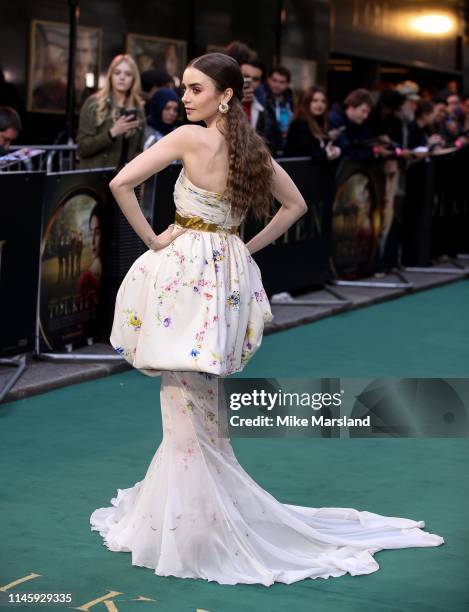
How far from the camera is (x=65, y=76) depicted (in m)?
13.6

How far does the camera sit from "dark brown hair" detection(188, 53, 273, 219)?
17.4ft

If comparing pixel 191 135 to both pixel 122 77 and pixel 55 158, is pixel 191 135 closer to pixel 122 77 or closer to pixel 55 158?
pixel 122 77

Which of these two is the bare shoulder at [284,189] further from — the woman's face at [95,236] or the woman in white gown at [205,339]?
the woman's face at [95,236]

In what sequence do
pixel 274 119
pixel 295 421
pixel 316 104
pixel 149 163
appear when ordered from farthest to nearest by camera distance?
pixel 316 104
pixel 274 119
pixel 149 163
pixel 295 421

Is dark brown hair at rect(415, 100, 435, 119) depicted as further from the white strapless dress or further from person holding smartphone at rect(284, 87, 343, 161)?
the white strapless dress

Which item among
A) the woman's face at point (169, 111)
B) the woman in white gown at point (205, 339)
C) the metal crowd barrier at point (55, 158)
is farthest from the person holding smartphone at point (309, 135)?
the woman in white gown at point (205, 339)

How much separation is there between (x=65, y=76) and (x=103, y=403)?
235 inches

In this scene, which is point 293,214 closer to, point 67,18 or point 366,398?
point 366,398

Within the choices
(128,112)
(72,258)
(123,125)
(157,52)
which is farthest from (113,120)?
(157,52)

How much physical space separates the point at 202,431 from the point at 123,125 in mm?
5009

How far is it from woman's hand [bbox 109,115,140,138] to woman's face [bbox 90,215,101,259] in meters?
A: 0.88

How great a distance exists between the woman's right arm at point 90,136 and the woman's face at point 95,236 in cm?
96

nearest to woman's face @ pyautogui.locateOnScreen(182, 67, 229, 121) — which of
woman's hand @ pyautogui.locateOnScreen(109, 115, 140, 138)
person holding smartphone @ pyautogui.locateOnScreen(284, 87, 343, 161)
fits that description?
woman's hand @ pyautogui.locateOnScreen(109, 115, 140, 138)

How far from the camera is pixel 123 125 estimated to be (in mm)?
10086
